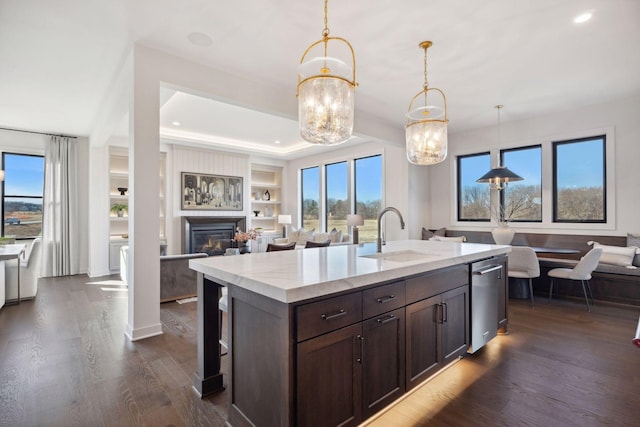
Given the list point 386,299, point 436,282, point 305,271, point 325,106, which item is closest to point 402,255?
point 436,282

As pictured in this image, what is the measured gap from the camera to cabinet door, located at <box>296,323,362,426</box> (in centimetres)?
139

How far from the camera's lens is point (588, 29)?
115 inches

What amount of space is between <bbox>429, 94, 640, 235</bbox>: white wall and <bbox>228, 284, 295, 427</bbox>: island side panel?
5.64 meters

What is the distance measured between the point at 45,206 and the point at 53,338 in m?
4.37

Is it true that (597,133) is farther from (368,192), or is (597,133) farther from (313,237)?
(313,237)

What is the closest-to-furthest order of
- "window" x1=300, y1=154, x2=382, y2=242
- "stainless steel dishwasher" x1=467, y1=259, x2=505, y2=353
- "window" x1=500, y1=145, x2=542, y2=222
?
"stainless steel dishwasher" x1=467, y1=259, x2=505, y2=353, "window" x1=500, y1=145, x2=542, y2=222, "window" x1=300, y1=154, x2=382, y2=242

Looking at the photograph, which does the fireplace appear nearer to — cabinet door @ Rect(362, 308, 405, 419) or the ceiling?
the ceiling

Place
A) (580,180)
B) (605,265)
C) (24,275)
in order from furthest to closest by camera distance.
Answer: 1. (580,180)
2. (24,275)
3. (605,265)

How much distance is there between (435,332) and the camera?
7.01 ft

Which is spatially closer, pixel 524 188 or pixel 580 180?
pixel 580 180

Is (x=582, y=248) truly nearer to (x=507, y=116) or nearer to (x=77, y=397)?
(x=507, y=116)

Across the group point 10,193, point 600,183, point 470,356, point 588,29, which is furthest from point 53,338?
point 600,183

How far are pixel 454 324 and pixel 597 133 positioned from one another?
4649mm

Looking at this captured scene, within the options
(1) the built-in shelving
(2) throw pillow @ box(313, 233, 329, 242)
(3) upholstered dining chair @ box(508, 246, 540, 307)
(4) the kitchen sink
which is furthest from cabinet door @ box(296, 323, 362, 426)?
(1) the built-in shelving
